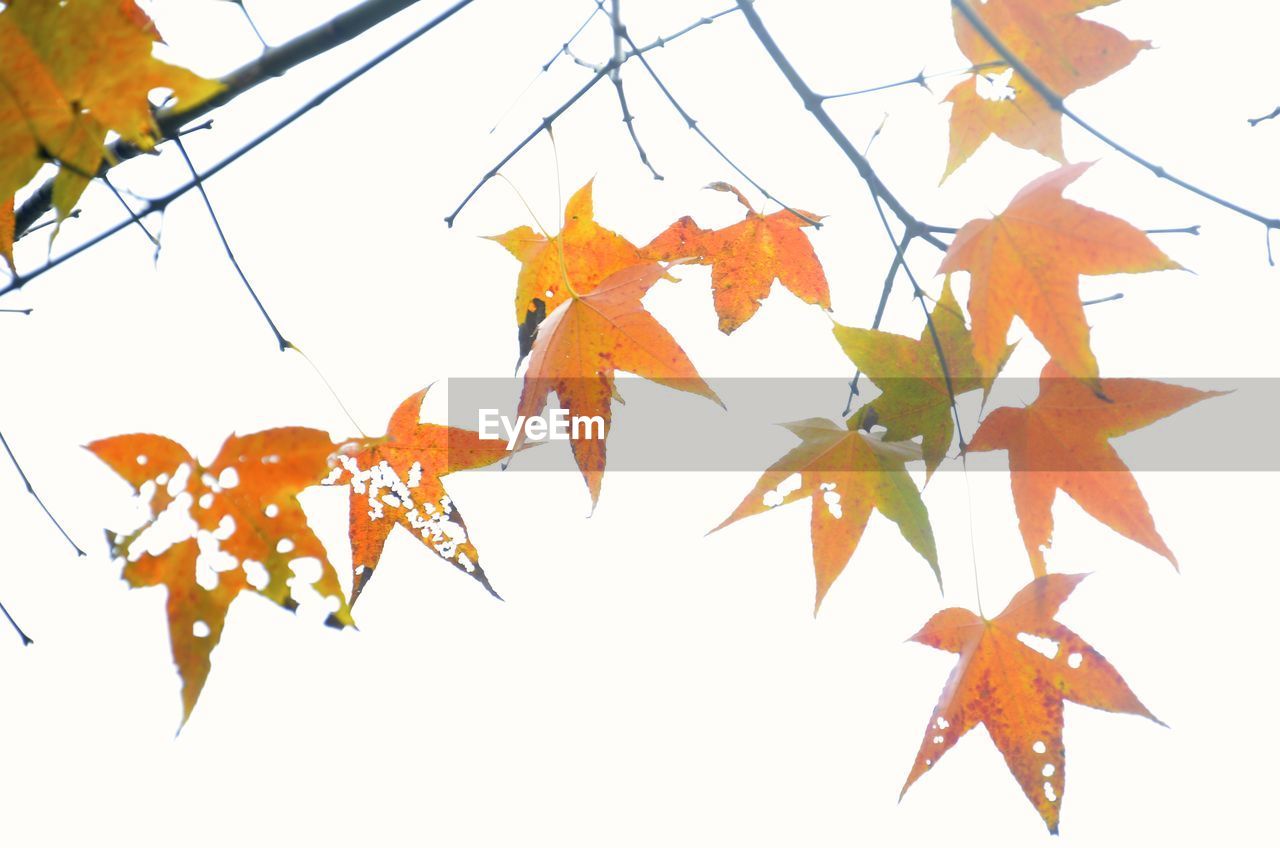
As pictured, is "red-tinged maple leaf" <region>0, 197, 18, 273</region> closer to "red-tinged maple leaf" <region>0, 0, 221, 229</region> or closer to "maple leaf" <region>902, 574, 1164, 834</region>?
"red-tinged maple leaf" <region>0, 0, 221, 229</region>

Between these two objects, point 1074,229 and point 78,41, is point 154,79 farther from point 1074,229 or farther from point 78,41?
point 1074,229

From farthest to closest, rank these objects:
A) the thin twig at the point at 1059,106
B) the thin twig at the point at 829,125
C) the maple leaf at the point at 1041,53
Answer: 1. the maple leaf at the point at 1041,53
2. the thin twig at the point at 829,125
3. the thin twig at the point at 1059,106

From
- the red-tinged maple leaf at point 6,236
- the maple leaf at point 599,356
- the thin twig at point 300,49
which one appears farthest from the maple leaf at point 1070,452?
the red-tinged maple leaf at point 6,236

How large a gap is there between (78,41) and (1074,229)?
540 millimetres

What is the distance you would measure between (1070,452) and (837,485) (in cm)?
16

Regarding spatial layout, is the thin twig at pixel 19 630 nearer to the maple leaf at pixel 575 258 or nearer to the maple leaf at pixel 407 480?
the maple leaf at pixel 407 480

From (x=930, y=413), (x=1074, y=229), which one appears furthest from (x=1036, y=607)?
(x=1074, y=229)

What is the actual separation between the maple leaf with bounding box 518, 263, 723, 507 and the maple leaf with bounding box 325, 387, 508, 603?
85mm

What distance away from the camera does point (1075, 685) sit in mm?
685

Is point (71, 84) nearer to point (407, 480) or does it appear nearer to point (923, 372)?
point (407, 480)

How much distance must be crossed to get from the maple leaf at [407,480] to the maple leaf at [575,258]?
0.12 meters

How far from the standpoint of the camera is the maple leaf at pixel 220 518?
1.62 ft

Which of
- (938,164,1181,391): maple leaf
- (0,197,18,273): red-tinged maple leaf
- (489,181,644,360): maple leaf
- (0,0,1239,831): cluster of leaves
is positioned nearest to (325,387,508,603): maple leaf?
(0,0,1239,831): cluster of leaves

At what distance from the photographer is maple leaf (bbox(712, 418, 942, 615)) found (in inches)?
26.2
